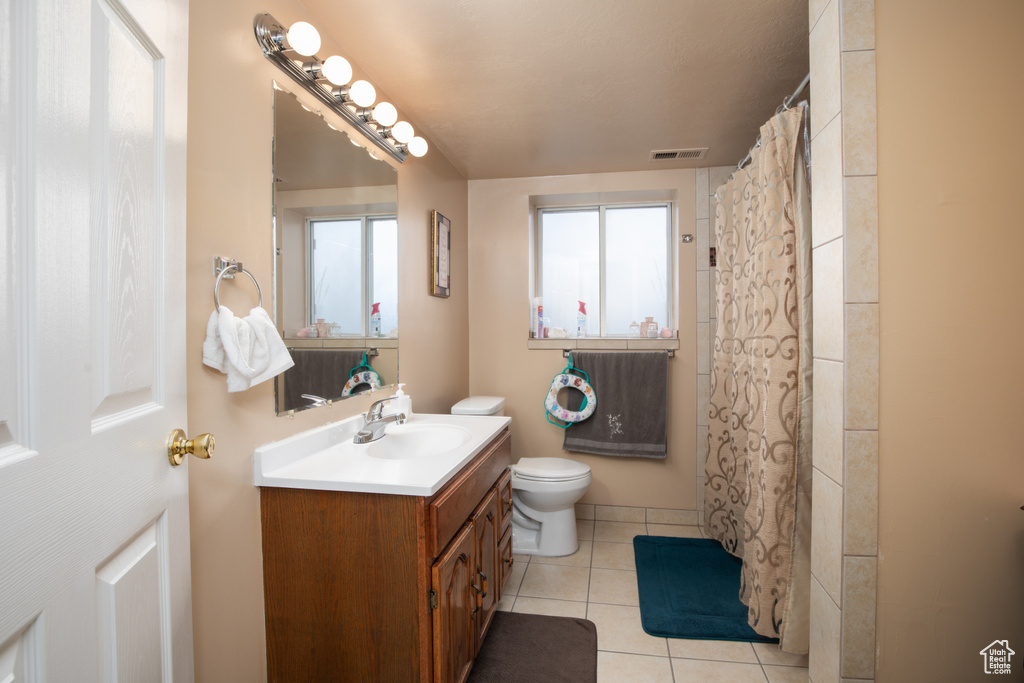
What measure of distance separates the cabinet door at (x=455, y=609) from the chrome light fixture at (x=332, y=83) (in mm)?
1463

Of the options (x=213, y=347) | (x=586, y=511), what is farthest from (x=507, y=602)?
(x=213, y=347)

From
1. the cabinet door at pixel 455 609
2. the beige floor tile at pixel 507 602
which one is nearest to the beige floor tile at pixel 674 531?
the beige floor tile at pixel 507 602

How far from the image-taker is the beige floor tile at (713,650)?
1778mm

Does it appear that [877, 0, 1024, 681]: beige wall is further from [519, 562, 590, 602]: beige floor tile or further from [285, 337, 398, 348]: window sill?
[285, 337, 398, 348]: window sill

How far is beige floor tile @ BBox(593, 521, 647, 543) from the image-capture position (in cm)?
282

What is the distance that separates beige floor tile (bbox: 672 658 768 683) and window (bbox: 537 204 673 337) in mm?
1894

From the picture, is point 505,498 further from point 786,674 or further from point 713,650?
point 786,674

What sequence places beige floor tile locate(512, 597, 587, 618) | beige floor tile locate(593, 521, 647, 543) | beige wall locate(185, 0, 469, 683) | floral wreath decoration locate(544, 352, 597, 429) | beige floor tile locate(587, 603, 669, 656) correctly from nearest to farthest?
beige wall locate(185, 0, 469, 683) < beige floor tile locate(587, 603, 669, 656) < beige floor tile locate(512, 597, 587, 618) < beige floor tile locate(593, 521, 647, 543) < floral wreath decoration locate(544, 352, 597, 429)

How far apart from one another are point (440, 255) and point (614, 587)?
74.9 inches

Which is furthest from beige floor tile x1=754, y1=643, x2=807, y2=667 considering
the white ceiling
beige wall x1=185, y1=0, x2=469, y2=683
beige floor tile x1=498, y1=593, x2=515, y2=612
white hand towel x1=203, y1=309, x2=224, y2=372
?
the white ceiling

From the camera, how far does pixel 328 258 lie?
1577 mm

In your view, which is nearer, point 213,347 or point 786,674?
point 213,347

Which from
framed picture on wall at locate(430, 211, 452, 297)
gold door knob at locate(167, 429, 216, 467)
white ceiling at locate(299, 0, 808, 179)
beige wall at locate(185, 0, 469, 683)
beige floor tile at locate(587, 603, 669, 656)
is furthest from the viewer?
framed picture on wall at locate(430, 211, 452, 297)

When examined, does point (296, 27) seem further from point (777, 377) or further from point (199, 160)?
point (777, 377)
